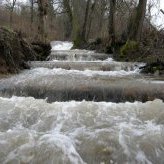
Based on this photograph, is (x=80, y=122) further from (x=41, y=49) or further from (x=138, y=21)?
(x=138, y=21)

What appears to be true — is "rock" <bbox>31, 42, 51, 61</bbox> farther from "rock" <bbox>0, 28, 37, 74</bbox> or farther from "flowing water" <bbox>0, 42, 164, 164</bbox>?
"flowing water" <bbox>0, 42, 164, 164</bbox>

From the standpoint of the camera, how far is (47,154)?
181 inches

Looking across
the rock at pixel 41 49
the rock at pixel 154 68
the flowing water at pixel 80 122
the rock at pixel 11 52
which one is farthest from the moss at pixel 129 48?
the flowing water at pixel 80 122

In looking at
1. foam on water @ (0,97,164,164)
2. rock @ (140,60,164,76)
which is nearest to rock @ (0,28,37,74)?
rock @ (140,60,164,76)

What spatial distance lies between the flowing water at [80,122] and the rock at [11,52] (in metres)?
2.41

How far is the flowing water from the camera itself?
4672 millimetres

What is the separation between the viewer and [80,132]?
17.1ft

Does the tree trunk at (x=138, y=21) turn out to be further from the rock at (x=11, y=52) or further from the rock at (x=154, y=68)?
the rock at (x=11, y=52)

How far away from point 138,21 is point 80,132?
10.8m

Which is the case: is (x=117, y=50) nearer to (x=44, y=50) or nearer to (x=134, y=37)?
(x=134, y=37)

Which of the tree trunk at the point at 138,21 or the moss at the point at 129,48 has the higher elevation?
the tree trunk at the point at 138,21

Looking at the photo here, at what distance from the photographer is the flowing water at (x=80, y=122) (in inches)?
184

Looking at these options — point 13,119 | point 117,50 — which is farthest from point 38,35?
point 13,119

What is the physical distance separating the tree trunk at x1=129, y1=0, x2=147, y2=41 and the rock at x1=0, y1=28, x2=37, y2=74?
196 inches
